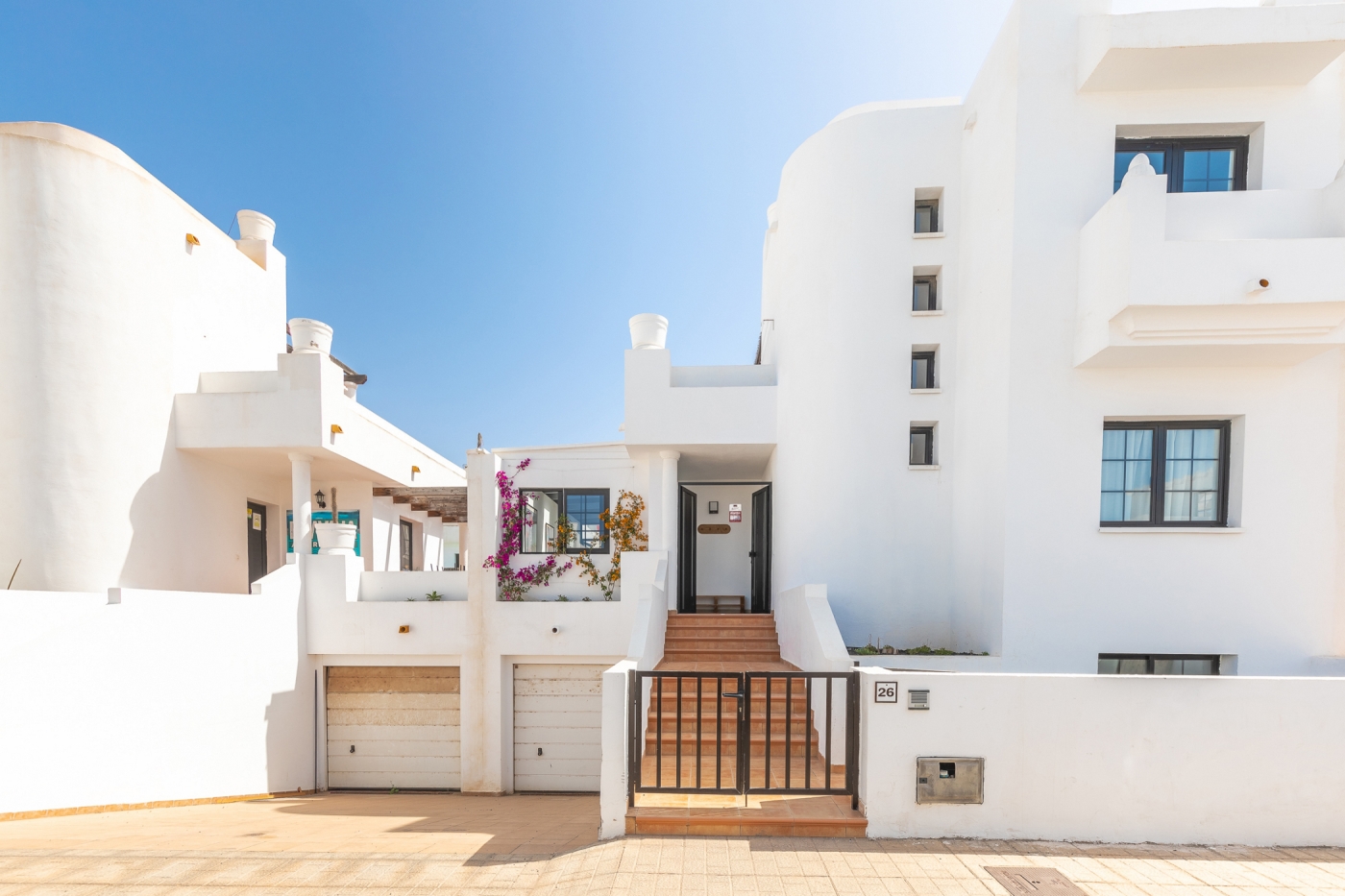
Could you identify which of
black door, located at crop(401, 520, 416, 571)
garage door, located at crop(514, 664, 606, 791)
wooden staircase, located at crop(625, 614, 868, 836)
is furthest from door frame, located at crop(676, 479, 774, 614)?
black door, located at crop(401, 520, 416, 571)

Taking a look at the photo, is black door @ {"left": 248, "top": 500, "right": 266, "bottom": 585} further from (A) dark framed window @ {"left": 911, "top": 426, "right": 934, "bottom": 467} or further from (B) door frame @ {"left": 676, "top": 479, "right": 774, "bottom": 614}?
(A) dark framed window @ {"left": 911, "top": 426, "right": 934, "bottom": 467}

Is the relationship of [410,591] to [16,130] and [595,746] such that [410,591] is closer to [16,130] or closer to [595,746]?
[595,746]

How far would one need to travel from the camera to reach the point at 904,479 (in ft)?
29.4

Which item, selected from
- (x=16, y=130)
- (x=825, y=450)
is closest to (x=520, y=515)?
(x=825, y=450)


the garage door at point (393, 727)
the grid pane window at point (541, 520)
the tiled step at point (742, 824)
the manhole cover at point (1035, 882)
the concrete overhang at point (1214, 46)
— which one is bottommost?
the garage door at point (393, 727)

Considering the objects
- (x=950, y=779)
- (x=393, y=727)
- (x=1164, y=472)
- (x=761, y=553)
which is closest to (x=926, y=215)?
(x=1164, y=472)

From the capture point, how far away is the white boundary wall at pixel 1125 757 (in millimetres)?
4324

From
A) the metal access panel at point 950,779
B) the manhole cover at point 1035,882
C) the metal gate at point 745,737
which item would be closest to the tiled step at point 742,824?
the metal gate at point 745,737

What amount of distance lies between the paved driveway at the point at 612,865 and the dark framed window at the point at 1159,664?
10.0 feet

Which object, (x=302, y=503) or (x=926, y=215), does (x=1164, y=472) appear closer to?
(x=926, y=215)

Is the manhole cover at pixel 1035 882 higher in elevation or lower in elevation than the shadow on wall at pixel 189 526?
lower

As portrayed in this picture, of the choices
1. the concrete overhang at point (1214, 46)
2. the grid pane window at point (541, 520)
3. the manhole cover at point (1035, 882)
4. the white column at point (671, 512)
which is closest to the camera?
the manhole cover at point (1035, 882)

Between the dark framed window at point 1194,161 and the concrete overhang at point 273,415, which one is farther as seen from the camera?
the concrete overhang at point 273,415

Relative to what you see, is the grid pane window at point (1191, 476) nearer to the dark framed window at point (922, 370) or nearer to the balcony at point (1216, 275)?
the balcony at point (1216, 275)
